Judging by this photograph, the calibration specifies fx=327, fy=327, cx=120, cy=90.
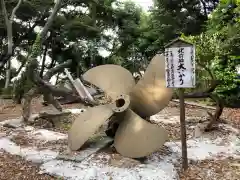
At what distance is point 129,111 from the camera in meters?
5.32

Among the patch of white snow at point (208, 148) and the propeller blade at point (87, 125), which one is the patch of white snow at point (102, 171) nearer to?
the propeller blade at point (87, 125)

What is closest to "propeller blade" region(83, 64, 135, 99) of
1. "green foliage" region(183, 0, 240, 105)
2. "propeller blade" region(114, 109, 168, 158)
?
"propeller blade" region(114, 109, 168, 158)

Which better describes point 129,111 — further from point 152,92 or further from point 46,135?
point 46,135

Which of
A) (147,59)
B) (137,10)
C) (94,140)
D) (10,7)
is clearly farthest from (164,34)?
(94,140)

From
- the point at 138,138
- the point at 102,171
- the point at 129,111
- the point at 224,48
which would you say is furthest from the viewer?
the point at 224,48

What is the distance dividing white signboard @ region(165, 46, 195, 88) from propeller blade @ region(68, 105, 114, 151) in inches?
49.0

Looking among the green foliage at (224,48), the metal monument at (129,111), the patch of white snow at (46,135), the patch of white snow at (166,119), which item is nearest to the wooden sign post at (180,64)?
the metal monument at (129,111)

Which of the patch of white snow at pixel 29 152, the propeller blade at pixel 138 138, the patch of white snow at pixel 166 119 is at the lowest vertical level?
the patch of white snow at pixel 166 119

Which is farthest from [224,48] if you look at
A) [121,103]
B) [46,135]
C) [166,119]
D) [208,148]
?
[46,135]

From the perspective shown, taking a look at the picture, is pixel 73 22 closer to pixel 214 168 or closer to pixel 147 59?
pixel 147 59

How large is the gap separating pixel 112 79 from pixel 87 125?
1.01 m

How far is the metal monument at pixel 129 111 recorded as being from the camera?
16.0 ft

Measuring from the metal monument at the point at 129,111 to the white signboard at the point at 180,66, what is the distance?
73 cm

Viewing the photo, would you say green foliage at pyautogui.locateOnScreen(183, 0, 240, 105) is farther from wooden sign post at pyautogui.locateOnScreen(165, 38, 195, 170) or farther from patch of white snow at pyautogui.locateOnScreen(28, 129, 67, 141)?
wooden sign post at pyautogui.locateOnScreen(165, 38, 195, 170)
